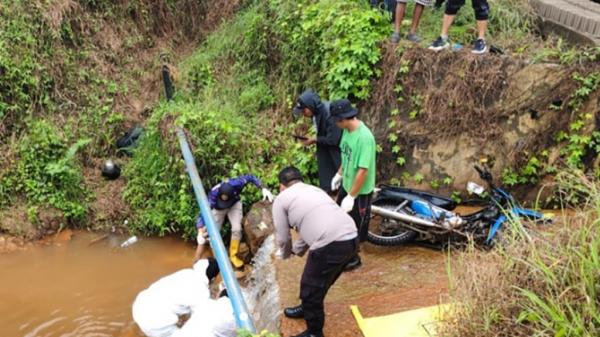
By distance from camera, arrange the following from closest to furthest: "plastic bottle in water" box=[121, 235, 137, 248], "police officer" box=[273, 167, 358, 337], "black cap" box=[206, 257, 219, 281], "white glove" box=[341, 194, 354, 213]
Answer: "police officer" box=[273, 167, 358, 337], "white glove" box=[341, 194, 354, 213], "black cap" box=[206, 257, 219, 281], "plastic bottle in water" box=[121, 235, 137, 248]

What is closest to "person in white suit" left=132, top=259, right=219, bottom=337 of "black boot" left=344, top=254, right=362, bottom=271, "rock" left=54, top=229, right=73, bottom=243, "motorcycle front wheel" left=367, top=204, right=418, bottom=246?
"black boot" left=344, top=254, right=362, bottom=271

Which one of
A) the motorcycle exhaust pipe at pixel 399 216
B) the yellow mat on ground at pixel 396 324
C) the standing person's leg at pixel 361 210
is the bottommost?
the yellow mat on ground at pixel 396 324

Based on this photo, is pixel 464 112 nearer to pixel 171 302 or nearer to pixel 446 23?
pixel 446 23

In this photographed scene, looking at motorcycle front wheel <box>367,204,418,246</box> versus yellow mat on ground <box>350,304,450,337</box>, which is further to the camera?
motorcycle front wheel <box>367,204,418,246</box>

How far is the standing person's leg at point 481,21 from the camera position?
712 centimetres

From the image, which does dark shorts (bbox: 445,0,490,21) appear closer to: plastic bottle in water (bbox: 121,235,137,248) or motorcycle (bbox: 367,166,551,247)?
motorcycle (bbox: 367,166,551,247)

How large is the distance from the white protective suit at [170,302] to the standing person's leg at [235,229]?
1838 mm

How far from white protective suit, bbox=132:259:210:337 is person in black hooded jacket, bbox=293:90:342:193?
6.23ft

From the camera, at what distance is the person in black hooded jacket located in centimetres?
578

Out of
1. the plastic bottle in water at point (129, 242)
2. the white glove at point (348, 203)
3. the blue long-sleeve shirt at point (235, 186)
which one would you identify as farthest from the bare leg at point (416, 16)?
the plastic bottle in water at point (129, 242)

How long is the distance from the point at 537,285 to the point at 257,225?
4.90 meters

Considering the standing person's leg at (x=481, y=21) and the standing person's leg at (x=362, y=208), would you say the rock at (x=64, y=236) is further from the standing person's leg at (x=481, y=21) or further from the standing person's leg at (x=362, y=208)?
the standing person's leg at (x=481, y=21)

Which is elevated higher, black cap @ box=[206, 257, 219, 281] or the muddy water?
black cap @ box=[206, 257, 219, 281]

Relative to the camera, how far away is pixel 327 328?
16.5ft
